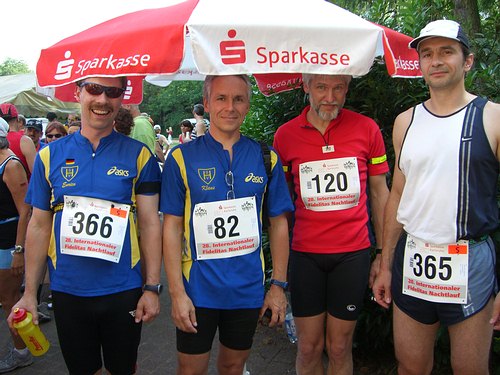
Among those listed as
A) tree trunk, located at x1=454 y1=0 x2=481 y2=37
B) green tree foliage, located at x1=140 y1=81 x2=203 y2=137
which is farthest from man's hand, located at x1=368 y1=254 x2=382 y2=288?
green tree foliage, located at x1=140 y1=81 x2=203 y2=137

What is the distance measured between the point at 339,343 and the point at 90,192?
1749 millimetres

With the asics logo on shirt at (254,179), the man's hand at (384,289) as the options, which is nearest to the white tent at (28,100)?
the asics logo on shirt at (254,179)

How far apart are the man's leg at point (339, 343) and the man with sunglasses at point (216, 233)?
57cm

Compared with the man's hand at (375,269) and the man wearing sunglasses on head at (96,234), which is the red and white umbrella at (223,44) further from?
the man's hand at (375,269)

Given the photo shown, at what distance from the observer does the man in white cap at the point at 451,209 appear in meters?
2.25

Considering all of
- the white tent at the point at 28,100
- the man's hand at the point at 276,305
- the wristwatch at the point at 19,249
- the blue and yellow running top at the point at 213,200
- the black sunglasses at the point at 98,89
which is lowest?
the man's hand at the point at 276,305

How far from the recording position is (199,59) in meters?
2.00

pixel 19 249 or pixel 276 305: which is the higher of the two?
pixel 19 249

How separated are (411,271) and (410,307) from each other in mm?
207

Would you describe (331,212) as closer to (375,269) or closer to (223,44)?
(375,269)

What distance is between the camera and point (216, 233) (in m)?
2.38

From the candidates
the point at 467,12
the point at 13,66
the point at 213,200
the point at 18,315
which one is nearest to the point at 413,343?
the point at 213,200

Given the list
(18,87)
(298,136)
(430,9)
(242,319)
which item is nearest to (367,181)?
(298,136)

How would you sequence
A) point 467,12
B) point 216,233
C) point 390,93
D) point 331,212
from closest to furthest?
1. point 216,233
2. point 331,212
3. point 390,93
4. point 467,12
